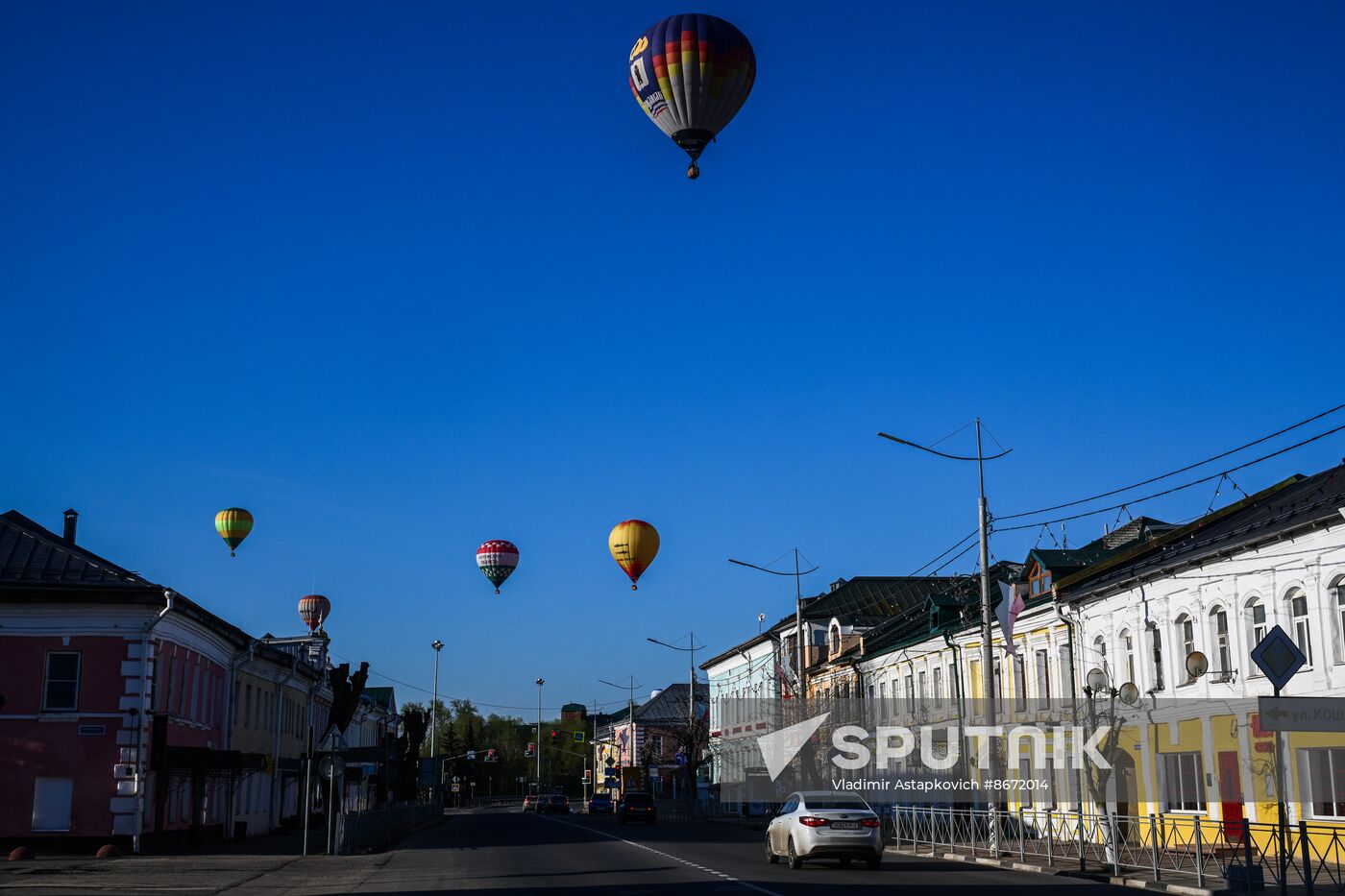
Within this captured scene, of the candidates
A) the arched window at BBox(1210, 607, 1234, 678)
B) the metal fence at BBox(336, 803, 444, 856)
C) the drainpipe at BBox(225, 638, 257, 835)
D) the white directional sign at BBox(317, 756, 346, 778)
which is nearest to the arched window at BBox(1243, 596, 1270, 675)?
the arched window at BBox(1210, 607, 1234, 678)

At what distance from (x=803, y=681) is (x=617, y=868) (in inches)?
1246

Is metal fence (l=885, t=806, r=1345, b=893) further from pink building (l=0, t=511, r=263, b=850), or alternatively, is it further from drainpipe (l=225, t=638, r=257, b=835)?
drainpipe (l=225, t=638, r=257, b=835)

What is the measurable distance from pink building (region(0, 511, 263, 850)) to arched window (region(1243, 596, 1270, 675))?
26664 mm

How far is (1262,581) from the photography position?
97.8ft

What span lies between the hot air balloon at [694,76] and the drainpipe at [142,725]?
1779 centimetres

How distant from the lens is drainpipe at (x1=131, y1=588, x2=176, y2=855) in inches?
1337

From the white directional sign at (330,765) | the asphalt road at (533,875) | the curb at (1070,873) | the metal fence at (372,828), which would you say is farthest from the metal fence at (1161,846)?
the metal fence at (372,828)

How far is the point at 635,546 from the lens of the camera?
56000 mm

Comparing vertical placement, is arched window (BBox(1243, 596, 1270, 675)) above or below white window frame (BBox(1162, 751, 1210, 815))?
above

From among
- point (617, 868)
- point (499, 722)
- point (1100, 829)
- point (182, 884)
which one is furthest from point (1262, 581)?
point (499, 722)

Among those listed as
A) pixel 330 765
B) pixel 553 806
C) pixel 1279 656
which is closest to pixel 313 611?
pixel 553 806

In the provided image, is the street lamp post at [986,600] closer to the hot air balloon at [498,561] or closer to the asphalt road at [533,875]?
the asphalt road at [533,875]

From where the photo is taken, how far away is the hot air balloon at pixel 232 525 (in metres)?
56.5

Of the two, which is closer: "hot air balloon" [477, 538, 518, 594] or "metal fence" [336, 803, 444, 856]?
"metal fence" [336, 803, 444, 856]
